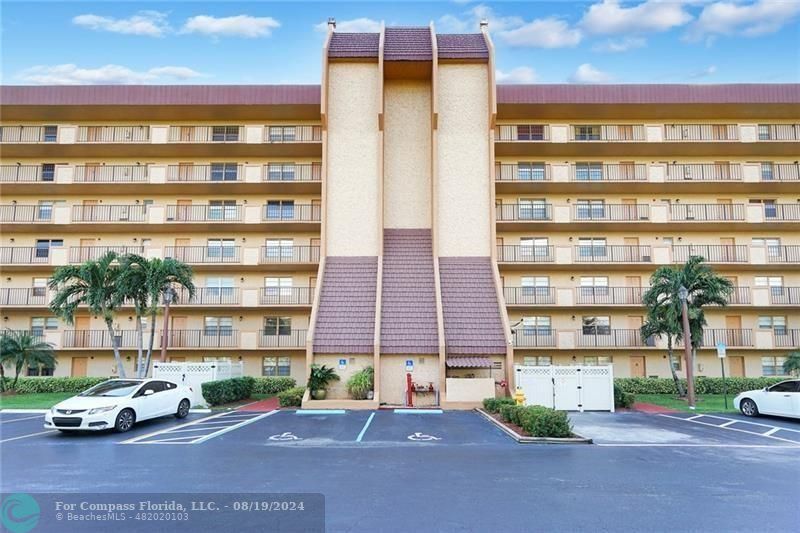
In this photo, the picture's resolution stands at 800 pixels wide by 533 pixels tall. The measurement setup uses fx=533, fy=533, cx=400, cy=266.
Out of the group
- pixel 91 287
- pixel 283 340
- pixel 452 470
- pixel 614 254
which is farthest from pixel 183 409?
pixel 614 254

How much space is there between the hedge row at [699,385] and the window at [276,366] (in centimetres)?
1779

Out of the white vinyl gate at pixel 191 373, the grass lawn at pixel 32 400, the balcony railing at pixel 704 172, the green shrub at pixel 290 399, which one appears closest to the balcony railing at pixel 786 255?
the balcony railing at pixel 704 172

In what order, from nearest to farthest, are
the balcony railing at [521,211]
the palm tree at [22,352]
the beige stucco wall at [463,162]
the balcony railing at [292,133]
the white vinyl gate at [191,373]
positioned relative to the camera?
the white vinyl gate at [191,373], the palm tree at [22,352], the beige stucco wall at [463,162], the balcony railing at [521,211], the balcony railing at [292,133]

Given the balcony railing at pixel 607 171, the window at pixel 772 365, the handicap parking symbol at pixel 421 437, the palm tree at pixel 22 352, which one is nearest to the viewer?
the handicap parking symbol at pixel 421 437

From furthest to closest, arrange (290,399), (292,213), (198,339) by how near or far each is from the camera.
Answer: (292,213) → (198,339) → (290,399)

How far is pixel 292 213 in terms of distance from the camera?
102ft

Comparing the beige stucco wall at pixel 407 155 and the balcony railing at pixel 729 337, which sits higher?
the beige stucco wall at pixel 407 155

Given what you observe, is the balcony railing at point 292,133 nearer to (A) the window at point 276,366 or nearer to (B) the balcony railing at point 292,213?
(B) the balcony railing at point 292,213

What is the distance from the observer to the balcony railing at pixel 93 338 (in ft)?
95.1

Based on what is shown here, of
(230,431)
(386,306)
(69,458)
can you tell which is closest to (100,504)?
(69,458)

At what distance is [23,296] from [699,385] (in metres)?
37.0

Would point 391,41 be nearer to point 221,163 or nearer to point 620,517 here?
point 221,163

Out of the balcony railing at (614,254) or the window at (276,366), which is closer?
the window at (276,366)

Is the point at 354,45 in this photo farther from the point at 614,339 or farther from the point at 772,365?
the point at 772,365
